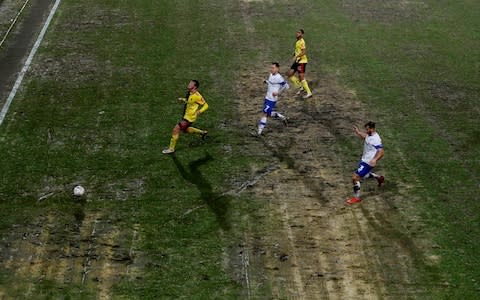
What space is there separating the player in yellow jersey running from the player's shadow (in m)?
5.47

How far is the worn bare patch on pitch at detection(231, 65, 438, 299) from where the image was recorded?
12.4 metres

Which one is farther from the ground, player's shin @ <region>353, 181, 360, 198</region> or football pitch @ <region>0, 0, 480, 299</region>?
player's shin @ <region>353, 181, 360, 198</region>

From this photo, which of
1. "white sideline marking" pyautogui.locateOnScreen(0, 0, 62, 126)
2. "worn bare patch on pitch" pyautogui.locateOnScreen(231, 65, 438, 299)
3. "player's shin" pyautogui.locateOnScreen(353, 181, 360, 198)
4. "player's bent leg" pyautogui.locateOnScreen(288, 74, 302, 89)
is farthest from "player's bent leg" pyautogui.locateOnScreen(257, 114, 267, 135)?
"white sideline marking" pyautogui.locateOnScreen(0, 0, 62, 126)

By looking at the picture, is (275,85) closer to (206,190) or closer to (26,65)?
(206,190)

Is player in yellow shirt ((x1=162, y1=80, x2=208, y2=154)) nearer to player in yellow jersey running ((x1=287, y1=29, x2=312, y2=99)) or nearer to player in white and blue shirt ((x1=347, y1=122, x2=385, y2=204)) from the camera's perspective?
player in white and blue shirt ((x1=347, y1=122, x2=385, y2=204))

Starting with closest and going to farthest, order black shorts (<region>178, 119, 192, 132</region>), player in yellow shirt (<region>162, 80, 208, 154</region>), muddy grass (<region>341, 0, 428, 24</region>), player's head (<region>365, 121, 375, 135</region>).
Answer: player's head (<region>365, 121, 375, 135</region>)
player in yellow shirt (<region>162, 80, 208, 154</region>)
black shorts (<region>178, 119, 192, 132</region>)
muddy grass (<region>341, 0, 428, 24</region>)

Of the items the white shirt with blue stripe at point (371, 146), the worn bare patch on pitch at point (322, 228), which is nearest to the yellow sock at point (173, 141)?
the worn bare patch on pitch at point (322, 228)

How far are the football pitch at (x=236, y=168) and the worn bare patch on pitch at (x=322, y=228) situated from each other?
1.7 inches

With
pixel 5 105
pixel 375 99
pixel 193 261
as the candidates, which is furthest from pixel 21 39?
pixel 193 261

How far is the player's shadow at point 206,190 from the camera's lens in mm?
14516

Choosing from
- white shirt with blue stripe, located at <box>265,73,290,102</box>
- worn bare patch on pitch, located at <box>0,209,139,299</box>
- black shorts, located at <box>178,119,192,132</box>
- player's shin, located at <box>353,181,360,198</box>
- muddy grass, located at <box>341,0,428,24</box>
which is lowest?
muddy grass, located at <box>341,0,428,24</box>

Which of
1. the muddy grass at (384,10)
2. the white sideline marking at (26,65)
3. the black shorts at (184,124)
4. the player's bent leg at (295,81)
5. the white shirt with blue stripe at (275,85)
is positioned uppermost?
the white shirt with blue stripe at (275,85)

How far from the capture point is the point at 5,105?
65.0ft

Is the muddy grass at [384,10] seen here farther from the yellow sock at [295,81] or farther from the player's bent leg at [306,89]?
the player's bent leg at [306,89]
